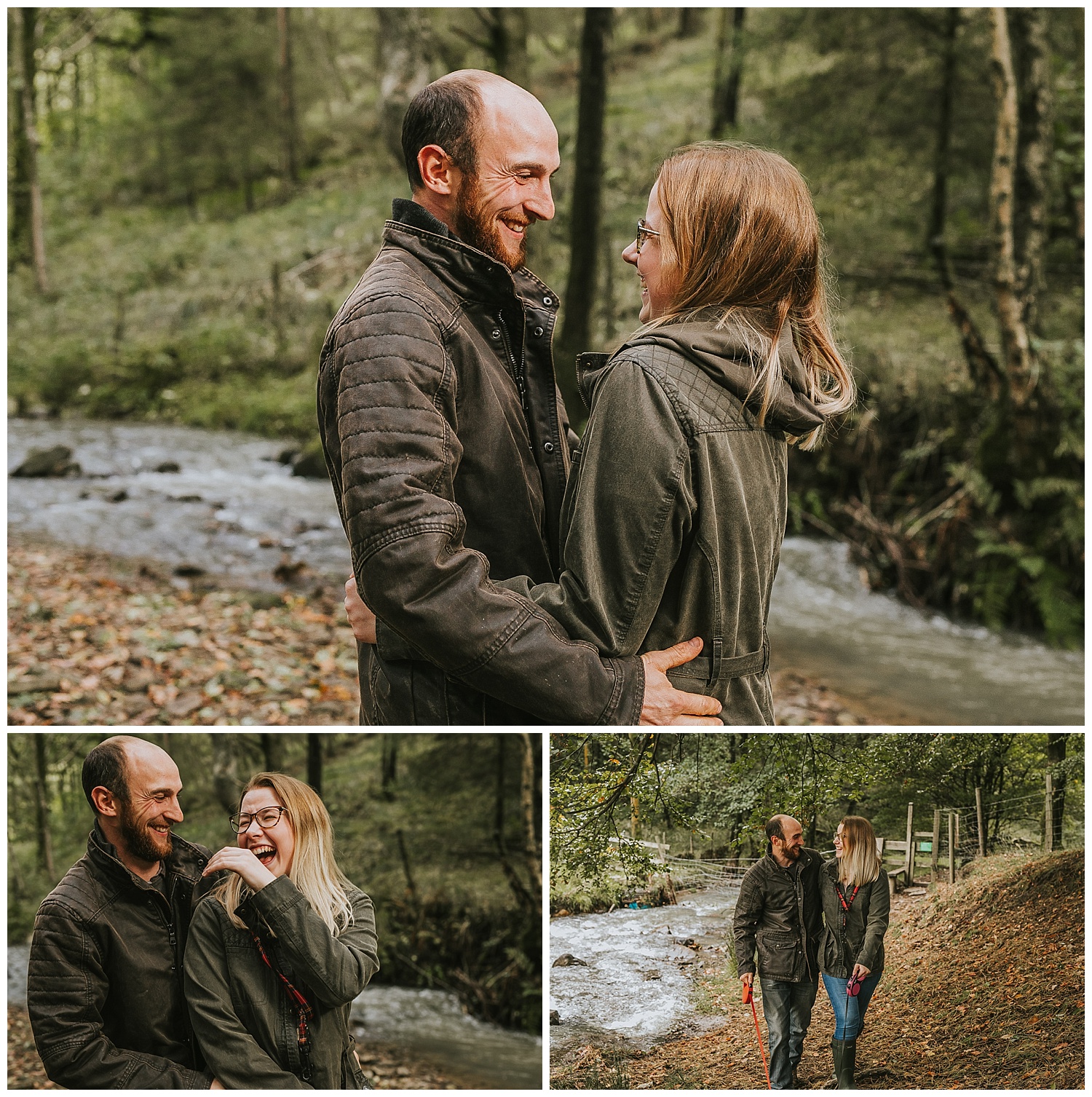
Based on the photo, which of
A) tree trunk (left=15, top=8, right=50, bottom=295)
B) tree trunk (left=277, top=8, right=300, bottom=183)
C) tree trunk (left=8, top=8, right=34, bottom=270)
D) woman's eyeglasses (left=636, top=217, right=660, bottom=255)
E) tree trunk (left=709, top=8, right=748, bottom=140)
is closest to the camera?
woman's eyeglasses (left=636, top=217, right=660, bottom=255)

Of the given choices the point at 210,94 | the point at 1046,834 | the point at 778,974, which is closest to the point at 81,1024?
the point at 778,974

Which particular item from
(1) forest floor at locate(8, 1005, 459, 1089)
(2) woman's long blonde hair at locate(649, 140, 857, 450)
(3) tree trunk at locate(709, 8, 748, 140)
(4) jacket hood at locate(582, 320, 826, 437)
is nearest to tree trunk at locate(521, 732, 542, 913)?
(1) forest floor at locate(8, 1005, 459, 1089)

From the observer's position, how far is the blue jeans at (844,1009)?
2521mm

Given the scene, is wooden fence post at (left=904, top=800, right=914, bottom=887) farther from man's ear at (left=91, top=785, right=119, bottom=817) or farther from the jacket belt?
man's ear at (left=91, top=785, right=119, bottom=817)

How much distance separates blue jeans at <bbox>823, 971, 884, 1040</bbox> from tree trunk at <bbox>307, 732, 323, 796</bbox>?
162 cm

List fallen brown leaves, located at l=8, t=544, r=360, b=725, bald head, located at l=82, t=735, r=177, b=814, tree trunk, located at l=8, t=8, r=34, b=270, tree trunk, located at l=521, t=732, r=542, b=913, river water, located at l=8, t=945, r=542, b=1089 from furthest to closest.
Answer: tree trunk, located at l=8, t=8, r=34, b=270
fallen brown leaves, located at l=8, t=544, r=360, b=725
river water, located at l=8, t=945, r=542, b=1089
tree trunk, located at l=521, t=732, r=542, b=913
bald head, located at l=82, t=735, r=177, b=814

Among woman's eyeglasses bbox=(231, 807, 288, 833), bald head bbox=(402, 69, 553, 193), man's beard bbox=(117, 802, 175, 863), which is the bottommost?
man's beard bbox=(117, 802, 175, 863)

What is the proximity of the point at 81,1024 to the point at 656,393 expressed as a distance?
1.95 meters

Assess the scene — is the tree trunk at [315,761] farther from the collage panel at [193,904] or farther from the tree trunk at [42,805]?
the tree trunk at [42,805]

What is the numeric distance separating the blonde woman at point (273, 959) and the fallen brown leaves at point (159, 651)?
3572 mm

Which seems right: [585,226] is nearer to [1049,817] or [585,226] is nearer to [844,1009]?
[1049,817]

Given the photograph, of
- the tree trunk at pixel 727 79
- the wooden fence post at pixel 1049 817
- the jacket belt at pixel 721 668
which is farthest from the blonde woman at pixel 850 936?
the tree trunk at pixel 727 79

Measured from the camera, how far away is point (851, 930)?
2.53m

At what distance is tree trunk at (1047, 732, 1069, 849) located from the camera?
8.61 feet
